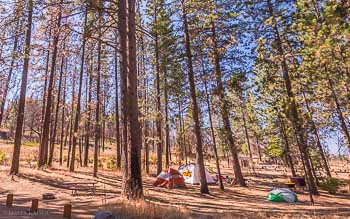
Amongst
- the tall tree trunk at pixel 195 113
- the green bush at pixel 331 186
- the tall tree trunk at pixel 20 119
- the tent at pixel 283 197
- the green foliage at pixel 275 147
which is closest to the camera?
the tent at pixel 283 197

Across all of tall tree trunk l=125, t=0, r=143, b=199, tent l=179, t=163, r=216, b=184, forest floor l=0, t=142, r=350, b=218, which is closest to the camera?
forest floor l=0, t=142, r=350, b=218

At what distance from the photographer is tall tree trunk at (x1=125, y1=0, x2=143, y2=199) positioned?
24.0ft

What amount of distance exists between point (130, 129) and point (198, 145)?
512cm

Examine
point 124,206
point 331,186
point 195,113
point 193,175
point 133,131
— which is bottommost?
point 331,186

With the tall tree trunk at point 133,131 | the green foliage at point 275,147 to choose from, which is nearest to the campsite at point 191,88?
the tall tree trunk at point 133,131

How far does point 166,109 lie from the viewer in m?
17.2

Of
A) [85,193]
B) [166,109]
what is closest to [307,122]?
[166,109]

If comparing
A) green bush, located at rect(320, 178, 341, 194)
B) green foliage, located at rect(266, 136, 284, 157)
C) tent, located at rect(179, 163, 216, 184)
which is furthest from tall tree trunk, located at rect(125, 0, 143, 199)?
green foliage, located at rect(266, 136, 284, 157)

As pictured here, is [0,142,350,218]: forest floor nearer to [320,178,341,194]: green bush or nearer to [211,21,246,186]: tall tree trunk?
[320,178,341,194]: green bush

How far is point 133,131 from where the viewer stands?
7750 millimetres

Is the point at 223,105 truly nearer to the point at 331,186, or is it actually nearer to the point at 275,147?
the point at 331,186

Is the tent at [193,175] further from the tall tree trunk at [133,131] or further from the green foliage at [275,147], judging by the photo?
the tall tree trunk at [133,131]

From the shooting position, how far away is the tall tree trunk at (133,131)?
24.0 ft

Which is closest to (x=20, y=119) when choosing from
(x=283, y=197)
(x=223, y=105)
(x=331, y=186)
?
(x=223, y=105)
